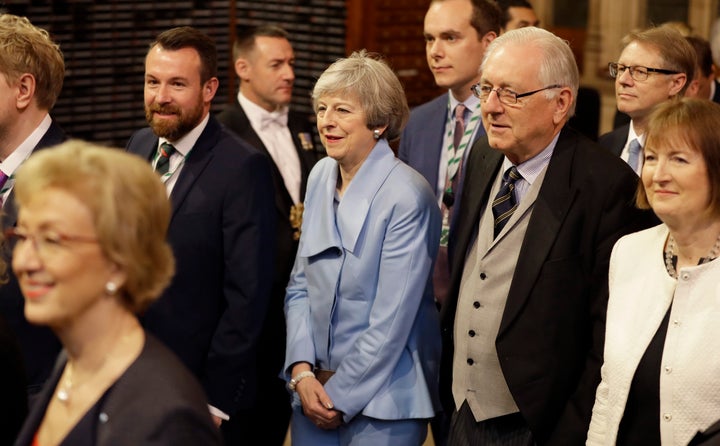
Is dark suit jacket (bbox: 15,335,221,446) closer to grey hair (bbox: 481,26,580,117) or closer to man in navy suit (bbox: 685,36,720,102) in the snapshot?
grey hair (bbox: 481,26,580,117)

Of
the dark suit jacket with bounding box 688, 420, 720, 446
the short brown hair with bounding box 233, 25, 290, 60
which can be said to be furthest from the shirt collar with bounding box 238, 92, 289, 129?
the dark suit jacket with bounding box 688, 420, 720, 446

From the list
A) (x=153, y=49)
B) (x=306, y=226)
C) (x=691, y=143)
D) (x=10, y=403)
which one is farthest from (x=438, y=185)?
(x=10, y=403)

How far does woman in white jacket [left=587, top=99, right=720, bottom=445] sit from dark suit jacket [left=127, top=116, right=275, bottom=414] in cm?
122

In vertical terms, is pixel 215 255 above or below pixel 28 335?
above

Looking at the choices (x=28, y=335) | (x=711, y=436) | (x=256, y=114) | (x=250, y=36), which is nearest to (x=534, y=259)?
(x=711, y=436)

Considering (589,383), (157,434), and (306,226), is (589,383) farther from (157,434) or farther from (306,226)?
(157,434)

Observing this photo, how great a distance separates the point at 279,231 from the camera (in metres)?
5.02

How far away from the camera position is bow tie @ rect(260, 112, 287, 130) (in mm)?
5516

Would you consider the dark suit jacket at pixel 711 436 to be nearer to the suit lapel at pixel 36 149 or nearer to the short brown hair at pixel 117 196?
the short brown hair at pixel 117 196

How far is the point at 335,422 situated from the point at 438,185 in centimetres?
125

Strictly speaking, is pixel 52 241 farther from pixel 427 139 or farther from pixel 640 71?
pixel 640 71

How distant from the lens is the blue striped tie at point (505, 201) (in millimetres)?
3385

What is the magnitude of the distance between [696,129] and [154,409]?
167 centimetres

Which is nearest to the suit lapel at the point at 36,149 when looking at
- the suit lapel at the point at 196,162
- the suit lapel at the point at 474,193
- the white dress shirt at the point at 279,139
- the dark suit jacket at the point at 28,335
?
the dark suit jacket at the point at 28,335
